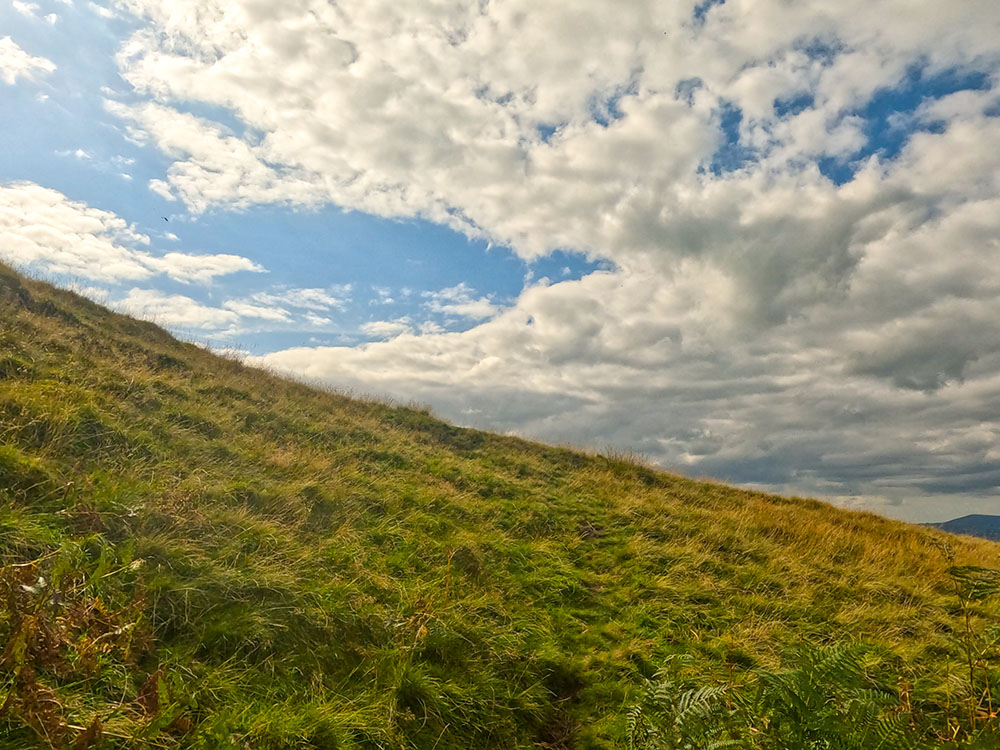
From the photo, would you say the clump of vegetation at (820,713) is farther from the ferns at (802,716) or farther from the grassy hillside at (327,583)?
the grassy hillside at (327,583)

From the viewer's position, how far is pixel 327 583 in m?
6.75

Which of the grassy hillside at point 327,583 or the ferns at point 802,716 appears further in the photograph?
the grassy hillside at point 327,583

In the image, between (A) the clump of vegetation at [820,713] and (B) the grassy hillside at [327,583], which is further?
(B) the grassy hillside at [327,583]

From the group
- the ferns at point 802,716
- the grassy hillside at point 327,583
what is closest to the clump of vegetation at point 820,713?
the ferns at point 802,716

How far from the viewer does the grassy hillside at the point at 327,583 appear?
4.37 m

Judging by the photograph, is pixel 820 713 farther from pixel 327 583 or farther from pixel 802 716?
pixel 327 583

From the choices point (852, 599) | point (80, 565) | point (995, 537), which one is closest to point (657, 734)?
point (80, 565)

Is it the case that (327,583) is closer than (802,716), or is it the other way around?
(802,716)

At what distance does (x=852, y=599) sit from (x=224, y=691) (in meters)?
Result: 11.2

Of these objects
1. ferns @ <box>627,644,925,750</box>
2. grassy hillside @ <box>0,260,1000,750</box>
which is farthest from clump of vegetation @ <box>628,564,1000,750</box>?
grassy hillside @ <box>0,260,1000,750</box>

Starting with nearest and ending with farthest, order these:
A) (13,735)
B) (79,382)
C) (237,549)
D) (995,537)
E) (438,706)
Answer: (13,735)
(438,706)
(237,549)
(79,382)
(995,537)

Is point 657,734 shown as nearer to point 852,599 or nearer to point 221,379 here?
point 852,599

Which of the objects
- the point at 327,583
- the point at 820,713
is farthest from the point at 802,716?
the point at 327,583

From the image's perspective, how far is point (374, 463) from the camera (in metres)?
14.0
